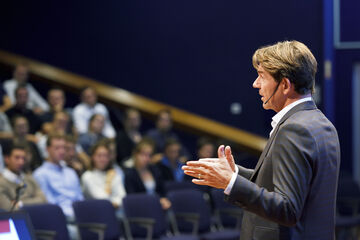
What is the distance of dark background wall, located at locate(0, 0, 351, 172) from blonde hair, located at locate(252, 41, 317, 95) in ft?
19.9

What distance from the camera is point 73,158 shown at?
541 centimetres

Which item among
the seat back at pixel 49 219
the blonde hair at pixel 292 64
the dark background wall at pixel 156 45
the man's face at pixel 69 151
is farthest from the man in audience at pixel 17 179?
the dark background wall at pixel 156 45

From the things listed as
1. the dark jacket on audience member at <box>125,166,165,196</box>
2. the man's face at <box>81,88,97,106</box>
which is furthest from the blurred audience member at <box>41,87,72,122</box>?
the dark jacket on audience member at <box>125,166,165,196</box>

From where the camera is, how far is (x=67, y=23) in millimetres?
7965

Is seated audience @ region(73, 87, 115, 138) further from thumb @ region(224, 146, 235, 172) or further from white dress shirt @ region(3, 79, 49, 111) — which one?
thumb @ region(224, 146, 235, 172)

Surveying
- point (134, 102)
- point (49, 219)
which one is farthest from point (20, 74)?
point (49, 219)

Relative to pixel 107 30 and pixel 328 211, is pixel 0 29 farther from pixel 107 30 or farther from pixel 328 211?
pixel 328 211

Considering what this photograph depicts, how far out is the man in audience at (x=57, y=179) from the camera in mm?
4777

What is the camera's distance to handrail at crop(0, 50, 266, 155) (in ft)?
24.0

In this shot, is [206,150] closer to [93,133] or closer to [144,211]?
[93,133]

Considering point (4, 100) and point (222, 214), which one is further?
point (4, 100)

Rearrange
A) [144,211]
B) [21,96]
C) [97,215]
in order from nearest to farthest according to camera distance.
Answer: [97,215] → [144,211] → [21,96]

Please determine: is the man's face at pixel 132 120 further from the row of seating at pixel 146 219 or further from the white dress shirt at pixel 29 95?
the row of seating at pixel 146 219

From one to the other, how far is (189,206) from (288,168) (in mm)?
3654
